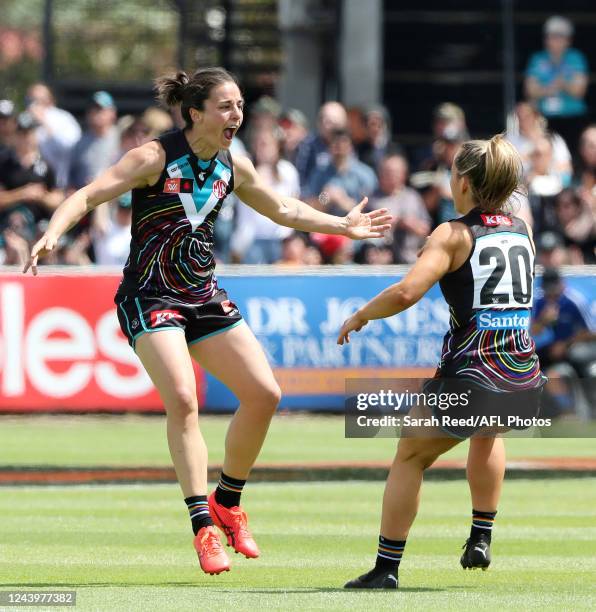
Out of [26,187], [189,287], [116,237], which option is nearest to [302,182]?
[116,237]

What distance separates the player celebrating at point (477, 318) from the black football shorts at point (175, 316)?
942 mm

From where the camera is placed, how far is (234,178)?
778cm

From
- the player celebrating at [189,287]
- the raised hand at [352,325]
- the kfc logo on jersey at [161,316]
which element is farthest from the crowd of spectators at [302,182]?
the raised hand at [352,325]

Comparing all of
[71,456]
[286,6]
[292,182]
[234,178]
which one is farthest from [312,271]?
[234,178]

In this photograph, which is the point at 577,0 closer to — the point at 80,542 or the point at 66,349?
the point at 66,349

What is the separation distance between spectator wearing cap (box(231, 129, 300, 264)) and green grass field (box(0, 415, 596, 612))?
165 inches

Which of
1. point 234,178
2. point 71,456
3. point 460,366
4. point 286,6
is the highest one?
point 286,6

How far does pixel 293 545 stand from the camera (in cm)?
844

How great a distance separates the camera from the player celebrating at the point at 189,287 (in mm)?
7270

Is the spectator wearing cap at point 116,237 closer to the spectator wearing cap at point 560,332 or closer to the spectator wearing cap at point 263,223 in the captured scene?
the spectator wearing cap at point 263,223

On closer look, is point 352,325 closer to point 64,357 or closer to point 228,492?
point 228,492

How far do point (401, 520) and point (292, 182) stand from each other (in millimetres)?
10826

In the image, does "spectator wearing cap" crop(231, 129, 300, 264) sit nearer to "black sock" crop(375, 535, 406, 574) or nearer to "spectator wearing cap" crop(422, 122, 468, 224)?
"spectator wearing cap" crop(422, 122, 468, 224)

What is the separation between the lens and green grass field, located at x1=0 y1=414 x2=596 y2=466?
13055 millimetres
